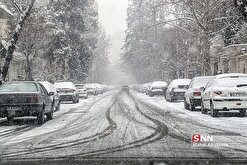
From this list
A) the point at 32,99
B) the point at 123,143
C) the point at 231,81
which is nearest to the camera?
the point at 123,143

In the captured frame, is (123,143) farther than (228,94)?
No

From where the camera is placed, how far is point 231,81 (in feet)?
55.9

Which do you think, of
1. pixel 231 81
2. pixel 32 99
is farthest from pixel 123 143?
pixel 231 81

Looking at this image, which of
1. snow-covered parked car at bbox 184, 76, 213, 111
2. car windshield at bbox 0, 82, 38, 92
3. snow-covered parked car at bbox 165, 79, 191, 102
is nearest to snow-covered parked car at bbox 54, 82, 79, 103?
snow-covered parked car at bbox 165, 79, 191, 102

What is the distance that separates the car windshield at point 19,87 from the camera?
15.6 m

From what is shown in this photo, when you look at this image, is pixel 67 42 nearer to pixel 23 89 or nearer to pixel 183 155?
pixel 23 89

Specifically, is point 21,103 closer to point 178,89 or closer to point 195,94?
point 195,94

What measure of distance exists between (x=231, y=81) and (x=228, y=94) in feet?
2.51

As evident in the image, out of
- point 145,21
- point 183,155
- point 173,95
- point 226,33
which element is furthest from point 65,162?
point 145,21

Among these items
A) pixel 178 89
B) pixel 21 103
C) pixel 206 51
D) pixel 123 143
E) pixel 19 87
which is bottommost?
pixel 123 143

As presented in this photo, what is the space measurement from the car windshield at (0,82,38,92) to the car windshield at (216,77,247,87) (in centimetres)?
691

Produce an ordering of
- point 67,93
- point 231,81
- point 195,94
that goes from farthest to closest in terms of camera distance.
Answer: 1. point 67,93
2. point 195,94
3. point 231,81

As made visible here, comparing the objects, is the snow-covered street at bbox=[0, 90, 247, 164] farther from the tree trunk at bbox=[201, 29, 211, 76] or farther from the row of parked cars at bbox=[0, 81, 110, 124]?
the tree trunk at bbox=[201, 29, 211, 76]

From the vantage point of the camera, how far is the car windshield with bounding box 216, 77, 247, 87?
663 inches
